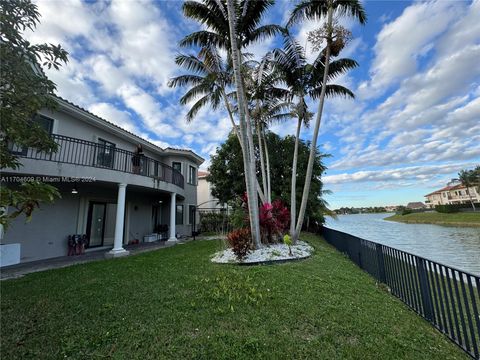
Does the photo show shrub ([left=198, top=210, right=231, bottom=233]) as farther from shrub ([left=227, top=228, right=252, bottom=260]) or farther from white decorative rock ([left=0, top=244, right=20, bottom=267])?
white decorative rock ([left=0, top=244, right=20, bottom=267])

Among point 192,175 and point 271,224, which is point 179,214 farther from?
point 271,224

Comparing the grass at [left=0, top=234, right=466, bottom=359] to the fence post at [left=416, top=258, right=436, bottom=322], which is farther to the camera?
the fence post at [left=416, top=258, right=436, bottom=322]

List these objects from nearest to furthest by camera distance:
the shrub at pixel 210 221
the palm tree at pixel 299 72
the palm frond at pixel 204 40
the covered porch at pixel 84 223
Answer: the covered porch at pixel 84 223 → the palm frond at pixel 204 40 → the palm tree at pixel 299 72 → the shrub at pixel 210 221

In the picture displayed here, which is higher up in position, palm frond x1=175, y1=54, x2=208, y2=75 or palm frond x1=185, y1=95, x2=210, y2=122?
palm frond x1=175, y1=54, x2=208, y2=75

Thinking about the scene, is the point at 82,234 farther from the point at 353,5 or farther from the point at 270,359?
the point at 353,5

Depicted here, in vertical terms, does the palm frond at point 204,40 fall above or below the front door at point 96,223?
above

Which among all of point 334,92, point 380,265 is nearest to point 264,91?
point 334,92

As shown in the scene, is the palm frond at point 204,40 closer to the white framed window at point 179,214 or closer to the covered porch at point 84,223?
the covered porch at point 84,223

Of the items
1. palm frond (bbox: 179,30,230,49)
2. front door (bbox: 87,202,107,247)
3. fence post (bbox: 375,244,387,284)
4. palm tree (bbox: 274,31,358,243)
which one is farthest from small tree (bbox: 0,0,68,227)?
front door (bbox: 87,202,107,247)

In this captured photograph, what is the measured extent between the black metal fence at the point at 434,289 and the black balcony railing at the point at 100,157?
351 inches

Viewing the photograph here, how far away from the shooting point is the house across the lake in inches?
287

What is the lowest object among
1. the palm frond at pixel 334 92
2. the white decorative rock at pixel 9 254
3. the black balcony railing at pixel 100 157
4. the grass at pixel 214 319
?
the grass at pixel 214 319

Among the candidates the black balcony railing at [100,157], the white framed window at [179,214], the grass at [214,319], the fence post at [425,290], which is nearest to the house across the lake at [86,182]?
the black balcony railing at [100,157]

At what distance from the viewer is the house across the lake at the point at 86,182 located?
7.28m
